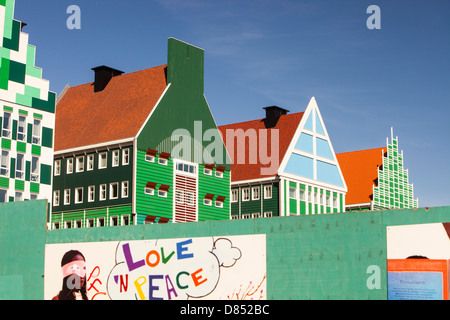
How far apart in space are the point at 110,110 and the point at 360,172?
34605mm

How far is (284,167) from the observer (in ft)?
236

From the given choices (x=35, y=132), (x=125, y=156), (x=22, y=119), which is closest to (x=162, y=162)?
(x=125, y=156)

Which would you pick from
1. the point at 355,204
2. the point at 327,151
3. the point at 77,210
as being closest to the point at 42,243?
the point at 77,210

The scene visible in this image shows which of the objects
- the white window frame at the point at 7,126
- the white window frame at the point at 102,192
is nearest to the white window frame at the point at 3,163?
the white window frame at the point at 7,126

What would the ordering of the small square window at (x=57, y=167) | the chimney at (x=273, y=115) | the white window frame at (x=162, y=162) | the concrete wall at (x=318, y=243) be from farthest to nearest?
the chimney at (x=273, y=115) → the small square window at (x=57, y=167) → the white window frame at (x=162, y=162) → the concrete wall at (x=318, y=243)

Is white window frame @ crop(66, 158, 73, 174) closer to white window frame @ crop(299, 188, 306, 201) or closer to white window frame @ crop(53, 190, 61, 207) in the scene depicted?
white window frame @ crop(53, 190, 61, 207)

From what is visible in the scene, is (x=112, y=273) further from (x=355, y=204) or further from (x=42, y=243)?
(x=355, y=204)

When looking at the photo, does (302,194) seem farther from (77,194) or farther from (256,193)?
(77,194)

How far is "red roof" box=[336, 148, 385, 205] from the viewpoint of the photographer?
286 feet

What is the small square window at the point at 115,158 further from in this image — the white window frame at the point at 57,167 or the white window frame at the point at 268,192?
the white window frame at the point at 268,192

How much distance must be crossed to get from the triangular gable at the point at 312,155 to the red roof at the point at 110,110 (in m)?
15.0

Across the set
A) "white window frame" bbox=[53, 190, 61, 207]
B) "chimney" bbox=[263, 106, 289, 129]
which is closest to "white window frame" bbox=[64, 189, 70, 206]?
"white window frame" bbox=[53, 190, 61, 207]

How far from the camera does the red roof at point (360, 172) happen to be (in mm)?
87250

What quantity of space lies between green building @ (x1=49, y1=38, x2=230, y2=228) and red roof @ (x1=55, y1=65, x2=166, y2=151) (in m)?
0.12
